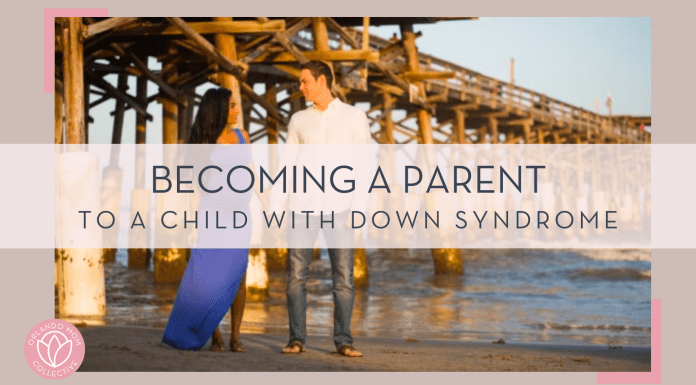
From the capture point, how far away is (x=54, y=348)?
4.45 metres

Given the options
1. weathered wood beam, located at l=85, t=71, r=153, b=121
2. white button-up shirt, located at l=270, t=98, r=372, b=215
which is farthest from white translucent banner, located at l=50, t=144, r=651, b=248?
weathered wood beam, located at l=85, t=71, r=153, b=121

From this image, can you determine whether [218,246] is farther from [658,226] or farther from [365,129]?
[658,226]

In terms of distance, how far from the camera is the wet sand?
14.2 feet

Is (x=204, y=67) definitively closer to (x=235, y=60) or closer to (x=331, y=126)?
(x=235, y=60)

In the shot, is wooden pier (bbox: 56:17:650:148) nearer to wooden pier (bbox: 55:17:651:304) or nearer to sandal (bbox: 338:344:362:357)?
wooden pier (bbox: 55:17:651:304)

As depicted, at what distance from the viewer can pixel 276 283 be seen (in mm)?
11984

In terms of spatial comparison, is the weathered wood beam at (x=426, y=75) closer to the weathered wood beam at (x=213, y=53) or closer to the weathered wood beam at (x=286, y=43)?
the weathered wood beam at (x=286, y=43)

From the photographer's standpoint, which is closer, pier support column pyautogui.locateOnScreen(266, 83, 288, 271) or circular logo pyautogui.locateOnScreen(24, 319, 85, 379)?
circular logo pyautogui.locateOnScreen(24, 319, 85, 379)

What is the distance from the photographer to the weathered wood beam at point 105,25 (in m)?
7.09

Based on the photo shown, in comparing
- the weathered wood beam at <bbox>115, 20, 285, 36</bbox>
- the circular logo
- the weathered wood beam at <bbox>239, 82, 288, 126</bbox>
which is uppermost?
the weathered wood beam at <bbox>115, 20, 285, 36</bbox>

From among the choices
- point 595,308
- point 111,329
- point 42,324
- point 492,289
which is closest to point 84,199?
point 111,329

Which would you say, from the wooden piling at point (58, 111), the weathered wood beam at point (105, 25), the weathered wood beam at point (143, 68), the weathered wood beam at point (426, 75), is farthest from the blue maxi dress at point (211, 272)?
the weathered wood beam at point (426, 75)

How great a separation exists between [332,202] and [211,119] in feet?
2.47

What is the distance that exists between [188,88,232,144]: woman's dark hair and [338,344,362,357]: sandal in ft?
4.13
